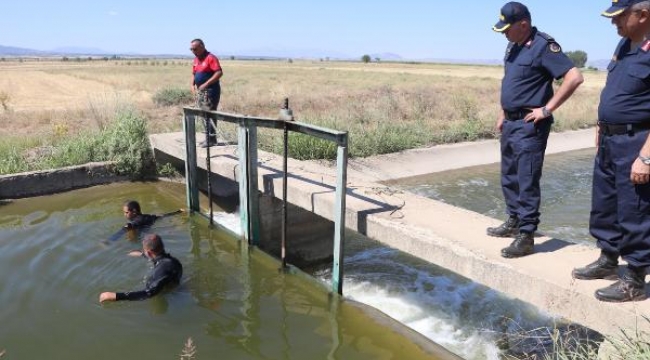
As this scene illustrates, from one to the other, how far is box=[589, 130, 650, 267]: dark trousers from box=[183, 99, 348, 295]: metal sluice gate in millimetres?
2341

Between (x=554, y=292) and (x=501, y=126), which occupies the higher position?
(x=501, y=126)

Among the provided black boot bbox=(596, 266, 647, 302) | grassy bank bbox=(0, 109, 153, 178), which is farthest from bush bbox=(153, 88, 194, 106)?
black boot bbox=(596, 266, 647, 302)

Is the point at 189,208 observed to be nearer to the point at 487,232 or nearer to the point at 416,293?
the point at 416,293

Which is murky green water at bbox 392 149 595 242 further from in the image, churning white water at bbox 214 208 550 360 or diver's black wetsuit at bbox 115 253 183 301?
diver's black wetsuit at bbox 115 253 183 301

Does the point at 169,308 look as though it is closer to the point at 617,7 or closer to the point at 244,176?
the point at 244,176

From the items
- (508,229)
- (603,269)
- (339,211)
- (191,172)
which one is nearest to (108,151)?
(191,172)

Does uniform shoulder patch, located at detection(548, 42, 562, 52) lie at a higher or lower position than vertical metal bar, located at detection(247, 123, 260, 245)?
higher

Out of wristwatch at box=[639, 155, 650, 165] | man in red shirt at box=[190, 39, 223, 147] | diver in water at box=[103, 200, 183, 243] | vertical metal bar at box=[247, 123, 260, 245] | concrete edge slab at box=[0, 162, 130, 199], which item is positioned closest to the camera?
wristwatch at box=[639, 155, 650, 165]

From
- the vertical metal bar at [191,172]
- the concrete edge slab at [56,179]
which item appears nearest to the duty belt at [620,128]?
the vertical metal bar at [191,172]

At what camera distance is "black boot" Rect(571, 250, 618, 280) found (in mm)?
3723

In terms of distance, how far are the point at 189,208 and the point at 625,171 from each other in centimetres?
663

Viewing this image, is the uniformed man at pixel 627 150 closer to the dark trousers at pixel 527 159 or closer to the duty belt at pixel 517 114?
the dark trousers at pixel 527 159

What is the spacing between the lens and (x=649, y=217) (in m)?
3.29

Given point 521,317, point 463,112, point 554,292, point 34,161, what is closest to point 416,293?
point 521,317
